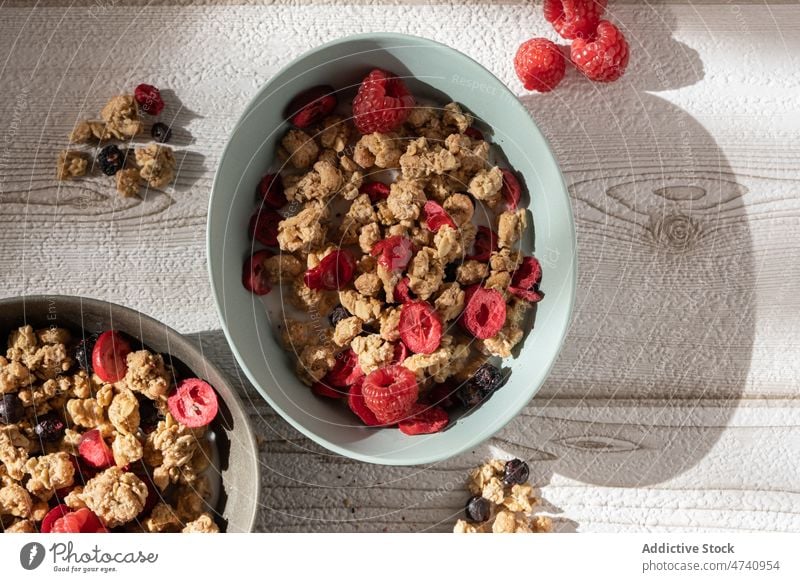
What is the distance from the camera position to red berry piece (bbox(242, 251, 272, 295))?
31.2 inches

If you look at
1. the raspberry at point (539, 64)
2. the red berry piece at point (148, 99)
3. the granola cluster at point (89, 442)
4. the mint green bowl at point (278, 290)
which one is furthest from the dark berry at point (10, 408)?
the raspberry at point (539, 64)

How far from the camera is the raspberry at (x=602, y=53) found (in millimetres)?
819

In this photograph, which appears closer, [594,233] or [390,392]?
[390,392]

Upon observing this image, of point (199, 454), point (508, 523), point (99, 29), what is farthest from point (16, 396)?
point (508, 523)

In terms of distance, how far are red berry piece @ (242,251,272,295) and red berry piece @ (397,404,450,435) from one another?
21 centimetres

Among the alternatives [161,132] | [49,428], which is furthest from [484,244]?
[49,428]

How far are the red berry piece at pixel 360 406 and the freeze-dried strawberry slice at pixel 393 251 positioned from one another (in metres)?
0.13

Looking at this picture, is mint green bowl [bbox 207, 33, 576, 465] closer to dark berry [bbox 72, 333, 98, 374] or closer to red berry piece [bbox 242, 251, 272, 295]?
red berry piece [bbox 242, 251, 272, 295]

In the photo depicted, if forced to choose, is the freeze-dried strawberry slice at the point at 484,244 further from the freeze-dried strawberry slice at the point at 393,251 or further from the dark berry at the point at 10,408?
the dark berry at the point at 10,408

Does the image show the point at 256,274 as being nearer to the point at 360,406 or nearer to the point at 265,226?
the point at 265,226

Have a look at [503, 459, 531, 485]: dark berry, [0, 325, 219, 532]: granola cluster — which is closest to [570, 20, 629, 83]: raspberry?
[503, 459, 531, 485]: dark berry

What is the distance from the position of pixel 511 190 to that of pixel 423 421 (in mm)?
267

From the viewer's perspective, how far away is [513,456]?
0.84 meters

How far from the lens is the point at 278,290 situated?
0.82 meters
